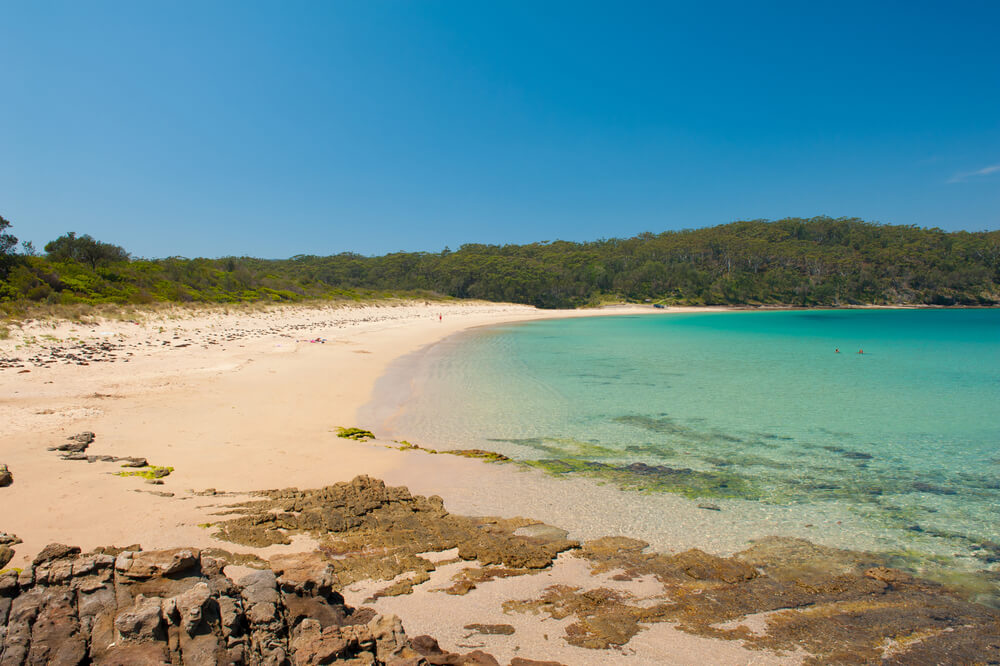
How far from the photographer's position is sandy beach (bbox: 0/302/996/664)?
3.28 meters

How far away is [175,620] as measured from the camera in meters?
2.38

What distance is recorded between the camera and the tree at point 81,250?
121ft

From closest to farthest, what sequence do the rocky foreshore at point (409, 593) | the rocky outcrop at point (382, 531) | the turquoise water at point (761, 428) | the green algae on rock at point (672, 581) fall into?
the rocky foreshore at point (409, 593) < the green algae on rock at point (672, 581) < the rocky outcrop at point (382, 531) < the turquoise water at point (761, 428)

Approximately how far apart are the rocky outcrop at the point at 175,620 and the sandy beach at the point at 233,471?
1.95 feet

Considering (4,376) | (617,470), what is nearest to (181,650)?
(617,470)

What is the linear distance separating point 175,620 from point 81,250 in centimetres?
4661

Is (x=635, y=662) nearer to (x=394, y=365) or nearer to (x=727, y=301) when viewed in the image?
(x=394, y=365)

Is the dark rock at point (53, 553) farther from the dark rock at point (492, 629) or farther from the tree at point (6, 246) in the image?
the tree at point (6, 246)

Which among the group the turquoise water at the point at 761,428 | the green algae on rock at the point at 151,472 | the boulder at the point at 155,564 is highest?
the boulder at the point at 155,564

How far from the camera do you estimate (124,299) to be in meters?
27.5

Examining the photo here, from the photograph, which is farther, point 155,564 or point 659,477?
point 659,477

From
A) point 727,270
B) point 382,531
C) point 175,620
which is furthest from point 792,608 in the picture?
point 727,270

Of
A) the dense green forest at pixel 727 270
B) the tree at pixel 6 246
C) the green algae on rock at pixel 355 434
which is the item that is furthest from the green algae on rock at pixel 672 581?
the dense green forest at pixel 727 270

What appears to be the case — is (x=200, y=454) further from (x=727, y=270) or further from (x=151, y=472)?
(x=727, y=270)
